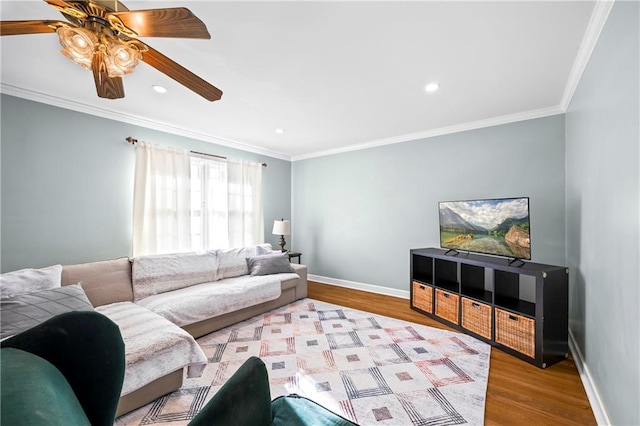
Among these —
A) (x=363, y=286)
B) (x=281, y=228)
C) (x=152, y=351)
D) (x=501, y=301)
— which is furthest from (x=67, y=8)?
(x=363, y=286)

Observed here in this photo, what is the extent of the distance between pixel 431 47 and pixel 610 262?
1.84 meters

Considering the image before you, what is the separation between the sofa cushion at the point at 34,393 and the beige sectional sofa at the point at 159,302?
129 centimetres

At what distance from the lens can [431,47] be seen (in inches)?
77.5

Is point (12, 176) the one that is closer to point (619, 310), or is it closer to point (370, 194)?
point (370, 194)

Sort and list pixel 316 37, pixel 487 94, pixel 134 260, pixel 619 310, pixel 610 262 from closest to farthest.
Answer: pixel 619 310 < pixel 610 262 < pixel 316 37 < pixel 487 94 < pixel 134 260

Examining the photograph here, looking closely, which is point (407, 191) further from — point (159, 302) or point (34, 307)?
point (34, 307)

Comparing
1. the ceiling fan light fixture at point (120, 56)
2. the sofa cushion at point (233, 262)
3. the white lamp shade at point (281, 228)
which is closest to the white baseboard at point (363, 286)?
the white lamp shade at point (281, 228)

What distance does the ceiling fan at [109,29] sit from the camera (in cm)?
125

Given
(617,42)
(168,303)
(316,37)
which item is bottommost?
(168,303)

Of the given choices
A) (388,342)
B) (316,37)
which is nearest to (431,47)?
(316,37)

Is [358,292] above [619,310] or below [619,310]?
below

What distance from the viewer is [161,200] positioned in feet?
11.8

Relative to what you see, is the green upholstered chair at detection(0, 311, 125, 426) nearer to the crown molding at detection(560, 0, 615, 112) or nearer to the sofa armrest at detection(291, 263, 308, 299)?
the crown molding at detection(560, 0, 615, 112)

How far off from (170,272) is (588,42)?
4345 mm
